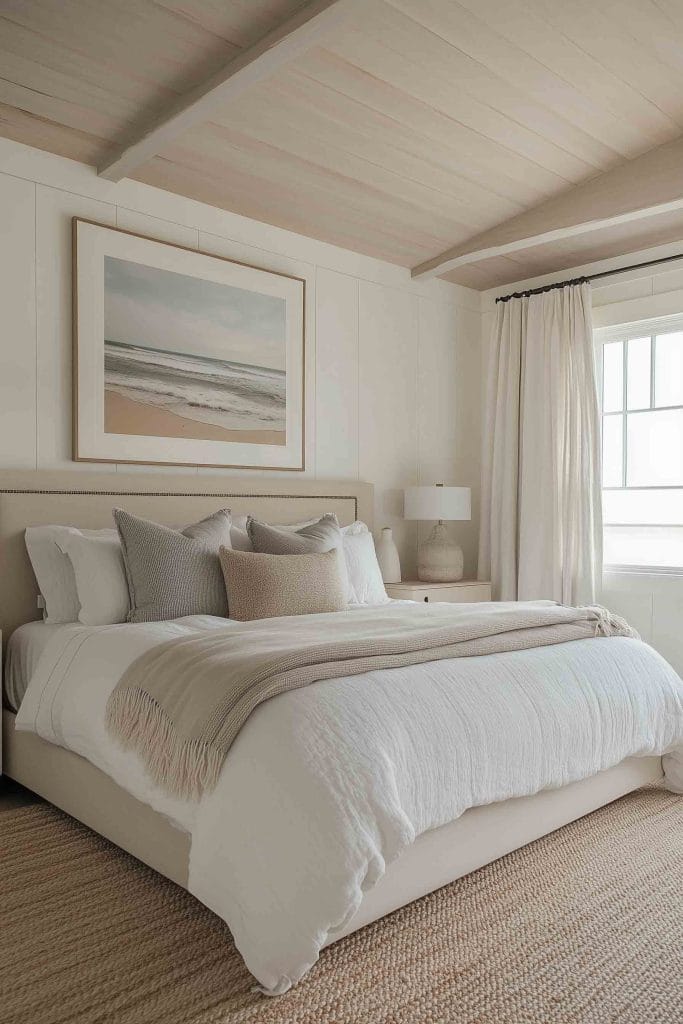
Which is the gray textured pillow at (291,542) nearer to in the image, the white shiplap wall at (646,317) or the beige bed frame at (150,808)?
the beige bed frame at (150,808)

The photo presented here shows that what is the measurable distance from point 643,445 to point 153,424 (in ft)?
8.86

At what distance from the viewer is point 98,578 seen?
3041mm

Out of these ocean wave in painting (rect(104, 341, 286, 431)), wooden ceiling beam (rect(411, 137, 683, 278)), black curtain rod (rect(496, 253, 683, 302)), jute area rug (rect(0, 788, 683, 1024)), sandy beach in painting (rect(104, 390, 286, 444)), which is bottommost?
jute area rug (rect(0, 788, 683, 1024))

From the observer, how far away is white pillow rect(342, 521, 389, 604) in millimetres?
3766

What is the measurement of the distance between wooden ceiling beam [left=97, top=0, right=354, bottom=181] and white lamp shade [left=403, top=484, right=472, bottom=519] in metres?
2.19

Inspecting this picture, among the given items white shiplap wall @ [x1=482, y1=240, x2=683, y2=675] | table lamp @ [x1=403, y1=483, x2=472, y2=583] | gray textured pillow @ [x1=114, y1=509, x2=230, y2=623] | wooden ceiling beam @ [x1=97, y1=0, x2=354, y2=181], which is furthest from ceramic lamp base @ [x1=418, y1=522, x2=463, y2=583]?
wooden ceiling beam @ [x1=97, y1=0, x2=354, y2=181]

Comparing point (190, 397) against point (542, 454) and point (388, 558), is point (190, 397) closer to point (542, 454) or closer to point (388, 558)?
point (388, 558)

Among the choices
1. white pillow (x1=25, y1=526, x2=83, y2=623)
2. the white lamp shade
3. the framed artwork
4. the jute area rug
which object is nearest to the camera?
the jute area rug

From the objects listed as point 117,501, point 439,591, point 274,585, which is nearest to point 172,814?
point 274,585

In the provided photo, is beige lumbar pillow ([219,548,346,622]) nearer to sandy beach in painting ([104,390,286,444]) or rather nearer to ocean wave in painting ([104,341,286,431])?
sandy beach in painting ([104,390,286,444])

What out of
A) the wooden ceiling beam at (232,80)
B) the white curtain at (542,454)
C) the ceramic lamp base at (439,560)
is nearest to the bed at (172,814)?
the ceramic lamp base at (439,560)

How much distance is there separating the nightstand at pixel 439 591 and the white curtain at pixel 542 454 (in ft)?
0.94

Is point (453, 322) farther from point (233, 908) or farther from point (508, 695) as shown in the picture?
point (233, 908)

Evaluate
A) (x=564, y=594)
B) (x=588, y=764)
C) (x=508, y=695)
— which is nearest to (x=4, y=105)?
(x=508, y=695)
